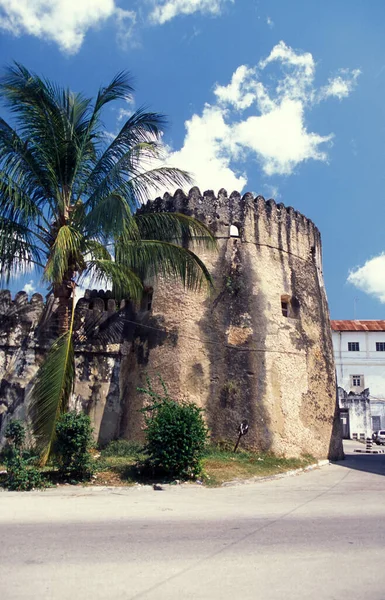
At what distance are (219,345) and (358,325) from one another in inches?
1320

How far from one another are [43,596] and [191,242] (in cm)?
1253

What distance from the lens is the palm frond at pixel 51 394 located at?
381 inches

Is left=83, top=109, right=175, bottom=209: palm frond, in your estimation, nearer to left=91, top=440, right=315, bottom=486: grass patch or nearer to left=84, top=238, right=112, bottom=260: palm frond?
left=84, top=238, right=112, bottom=260: palm frond

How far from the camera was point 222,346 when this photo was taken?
583 inches

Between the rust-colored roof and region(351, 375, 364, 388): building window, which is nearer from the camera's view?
region(351, 375, 364, 388): building window

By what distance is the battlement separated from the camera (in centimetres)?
1612

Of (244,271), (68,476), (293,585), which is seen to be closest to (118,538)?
(293,585)

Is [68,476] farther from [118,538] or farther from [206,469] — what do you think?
[118,538]

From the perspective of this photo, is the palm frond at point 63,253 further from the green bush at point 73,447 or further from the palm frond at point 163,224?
the green bush at point 73,447

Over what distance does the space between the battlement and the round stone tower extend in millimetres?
32

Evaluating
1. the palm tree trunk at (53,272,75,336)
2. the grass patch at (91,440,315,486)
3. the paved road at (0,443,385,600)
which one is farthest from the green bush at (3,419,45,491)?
the palm tree trunk at (53,272,75,336)

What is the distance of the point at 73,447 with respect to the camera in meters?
9.75

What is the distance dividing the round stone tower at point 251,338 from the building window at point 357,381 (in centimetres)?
2870

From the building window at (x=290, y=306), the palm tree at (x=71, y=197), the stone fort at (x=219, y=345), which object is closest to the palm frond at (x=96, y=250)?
the palm tree at (x=71, y=197)
